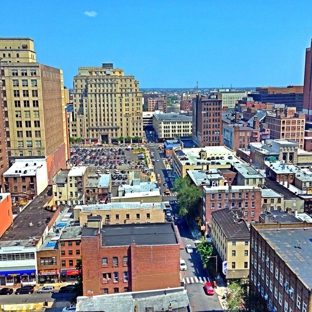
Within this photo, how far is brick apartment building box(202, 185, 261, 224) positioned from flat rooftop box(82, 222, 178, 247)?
28188 mm

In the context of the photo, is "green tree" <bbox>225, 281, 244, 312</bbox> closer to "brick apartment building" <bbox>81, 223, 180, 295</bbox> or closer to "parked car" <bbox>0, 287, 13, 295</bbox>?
"brick apartment building" <bbox>81, 223, 180, 295</bbox>

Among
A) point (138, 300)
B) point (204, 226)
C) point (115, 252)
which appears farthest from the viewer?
point (204, 226)

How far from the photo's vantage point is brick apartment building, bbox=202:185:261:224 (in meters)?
94.8

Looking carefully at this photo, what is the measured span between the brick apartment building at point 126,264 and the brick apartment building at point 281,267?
43.5 feet

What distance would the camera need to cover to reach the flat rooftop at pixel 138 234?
59438mm

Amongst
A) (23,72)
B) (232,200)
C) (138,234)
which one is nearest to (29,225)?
(138,234)

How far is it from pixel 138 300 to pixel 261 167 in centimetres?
10579

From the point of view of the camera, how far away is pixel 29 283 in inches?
3007

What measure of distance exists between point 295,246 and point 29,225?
6236 centimetres

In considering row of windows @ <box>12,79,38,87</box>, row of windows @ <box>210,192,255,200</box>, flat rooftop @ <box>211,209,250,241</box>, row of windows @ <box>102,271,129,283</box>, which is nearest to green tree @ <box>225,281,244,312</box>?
flat rooftop @ <box>211,209,250,241</box>

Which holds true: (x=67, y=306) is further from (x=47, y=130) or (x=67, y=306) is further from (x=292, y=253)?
(x=47, y=130)

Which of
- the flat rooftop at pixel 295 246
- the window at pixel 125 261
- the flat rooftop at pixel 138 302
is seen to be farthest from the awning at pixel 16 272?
the flat rooftop at pixel 295 246

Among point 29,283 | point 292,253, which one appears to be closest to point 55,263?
point 29,283

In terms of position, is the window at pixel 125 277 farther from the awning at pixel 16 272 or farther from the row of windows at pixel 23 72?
the row of windows at pixel 23 72
